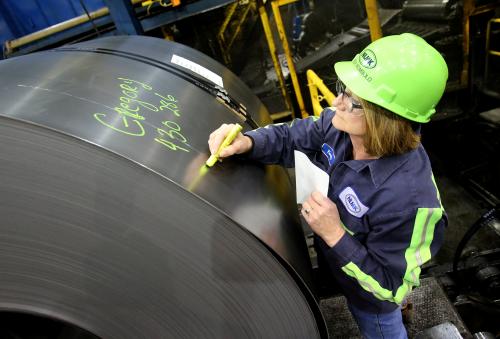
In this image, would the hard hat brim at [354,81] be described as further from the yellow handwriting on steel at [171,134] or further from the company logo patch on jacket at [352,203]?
the yellow handwriting on steel at [171,134]

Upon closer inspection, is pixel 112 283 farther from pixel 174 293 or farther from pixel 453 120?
pixel 453 120

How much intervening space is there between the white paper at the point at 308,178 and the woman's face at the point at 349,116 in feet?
0.47

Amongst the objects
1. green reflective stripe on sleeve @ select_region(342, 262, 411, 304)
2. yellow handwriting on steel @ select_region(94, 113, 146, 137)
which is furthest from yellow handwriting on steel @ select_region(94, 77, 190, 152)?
green reflective stripe on sleeve @ select_region(342, 262, 411, 304)

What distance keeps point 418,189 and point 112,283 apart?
784 mm

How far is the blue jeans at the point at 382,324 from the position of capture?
3.88ft

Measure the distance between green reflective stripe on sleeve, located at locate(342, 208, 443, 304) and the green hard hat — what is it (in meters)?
0.26

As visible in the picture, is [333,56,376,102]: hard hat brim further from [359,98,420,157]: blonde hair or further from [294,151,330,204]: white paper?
[294,151,330,204]: white paper

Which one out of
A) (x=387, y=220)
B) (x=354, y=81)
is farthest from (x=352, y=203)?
(x=354, y=81)

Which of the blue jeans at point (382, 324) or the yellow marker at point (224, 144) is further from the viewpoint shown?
the blue jeans at point (382, 324)

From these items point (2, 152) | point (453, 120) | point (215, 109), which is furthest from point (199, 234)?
point (453, 120)

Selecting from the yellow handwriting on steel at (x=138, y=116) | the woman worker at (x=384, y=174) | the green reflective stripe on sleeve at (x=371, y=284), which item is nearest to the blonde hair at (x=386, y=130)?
the woman worker at (x=384, y=174)

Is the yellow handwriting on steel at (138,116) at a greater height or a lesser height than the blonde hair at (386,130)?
greater

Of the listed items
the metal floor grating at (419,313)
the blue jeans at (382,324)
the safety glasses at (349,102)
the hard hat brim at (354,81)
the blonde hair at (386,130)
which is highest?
the hard hat brim at (354,81)

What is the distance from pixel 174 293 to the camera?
2.41ft
